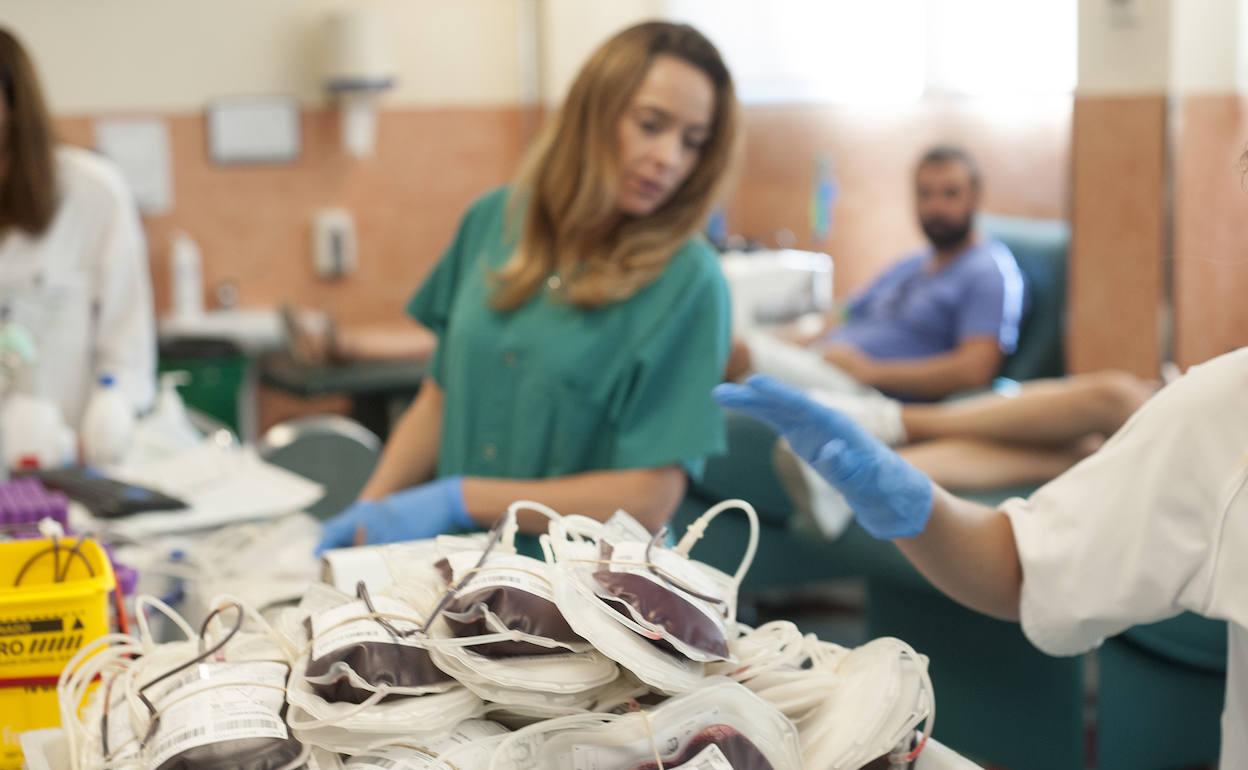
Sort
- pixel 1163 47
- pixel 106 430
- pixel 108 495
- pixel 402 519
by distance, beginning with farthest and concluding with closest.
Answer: pixel 1163 47 → pixel 106 430 → pixel 108 495 → pixel 402 519

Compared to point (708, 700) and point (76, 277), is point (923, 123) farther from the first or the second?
point (708, 700)

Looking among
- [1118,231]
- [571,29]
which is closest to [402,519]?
[1118,231]

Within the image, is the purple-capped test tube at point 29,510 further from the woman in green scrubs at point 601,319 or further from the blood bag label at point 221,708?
the blood bag label at point 221,708

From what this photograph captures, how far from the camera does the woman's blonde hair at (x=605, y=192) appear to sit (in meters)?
1.78

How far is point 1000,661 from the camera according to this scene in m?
2.54

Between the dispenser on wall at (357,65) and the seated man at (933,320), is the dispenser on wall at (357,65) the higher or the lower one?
the higher one

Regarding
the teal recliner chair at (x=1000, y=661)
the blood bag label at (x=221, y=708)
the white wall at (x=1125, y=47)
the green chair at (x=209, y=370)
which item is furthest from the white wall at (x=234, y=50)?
the blood bag label at (x=221, y=708)

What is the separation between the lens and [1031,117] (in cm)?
367

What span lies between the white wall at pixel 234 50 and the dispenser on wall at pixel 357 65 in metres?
0.10

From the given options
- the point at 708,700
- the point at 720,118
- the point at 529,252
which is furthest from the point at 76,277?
the point at 708,700

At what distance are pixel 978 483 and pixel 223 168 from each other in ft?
9.91

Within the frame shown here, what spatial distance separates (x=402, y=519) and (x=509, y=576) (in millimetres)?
740

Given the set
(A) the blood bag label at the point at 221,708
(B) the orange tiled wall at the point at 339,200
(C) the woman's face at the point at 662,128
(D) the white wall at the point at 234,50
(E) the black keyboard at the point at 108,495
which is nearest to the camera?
(A) the blood bag label at the point at 221,708

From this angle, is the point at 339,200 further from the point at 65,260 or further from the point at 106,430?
the point at 106,430
